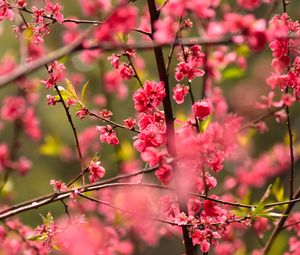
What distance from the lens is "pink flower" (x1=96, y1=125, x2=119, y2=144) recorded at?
2452mm

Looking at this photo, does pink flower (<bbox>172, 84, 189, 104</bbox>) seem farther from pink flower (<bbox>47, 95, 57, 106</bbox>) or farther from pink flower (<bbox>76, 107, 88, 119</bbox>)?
pink flower (<bbox>47, 95, 57, 106</bbox>)

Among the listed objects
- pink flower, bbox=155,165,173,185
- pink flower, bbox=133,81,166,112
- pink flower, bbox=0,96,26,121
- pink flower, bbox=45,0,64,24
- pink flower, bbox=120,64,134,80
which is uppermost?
pink flower, bbox=0,96,26,121

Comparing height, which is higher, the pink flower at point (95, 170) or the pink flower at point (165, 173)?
the pink flower at point (95, 170)

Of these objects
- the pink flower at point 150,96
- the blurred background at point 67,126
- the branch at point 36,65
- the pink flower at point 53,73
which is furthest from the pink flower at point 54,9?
the blurred background at point 67,126

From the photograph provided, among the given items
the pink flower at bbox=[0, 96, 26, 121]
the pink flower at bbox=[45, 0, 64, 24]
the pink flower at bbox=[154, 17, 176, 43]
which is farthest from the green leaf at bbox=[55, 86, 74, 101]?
the pink flower at bbox=[0, 96, 26, 121]

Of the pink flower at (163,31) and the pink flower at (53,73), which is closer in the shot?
the pink flower at (163,31)

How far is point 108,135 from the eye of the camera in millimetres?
2465

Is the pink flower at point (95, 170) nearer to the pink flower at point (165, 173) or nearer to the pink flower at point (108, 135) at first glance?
the pink flower at point (108, 135)

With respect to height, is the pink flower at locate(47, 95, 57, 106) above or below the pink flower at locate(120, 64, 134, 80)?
below

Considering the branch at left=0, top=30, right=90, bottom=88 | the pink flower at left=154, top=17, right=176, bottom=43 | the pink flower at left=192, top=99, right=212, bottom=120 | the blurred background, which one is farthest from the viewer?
the blurred background

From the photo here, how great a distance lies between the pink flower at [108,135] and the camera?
245 cm

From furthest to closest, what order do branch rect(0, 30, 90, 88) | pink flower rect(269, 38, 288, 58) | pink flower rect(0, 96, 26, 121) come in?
pink flower rect(0, 96, 26, 121)
pink flower rect(269, 38, 288, 58)
branch rect(0, 30, 90, 88)

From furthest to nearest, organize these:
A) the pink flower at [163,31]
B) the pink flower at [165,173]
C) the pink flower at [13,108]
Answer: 1. the pink flower at [13,108]
2. the pink flower at [165,173]
3. the pink flower at [163,31]

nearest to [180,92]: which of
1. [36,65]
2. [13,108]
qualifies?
[36,65]
